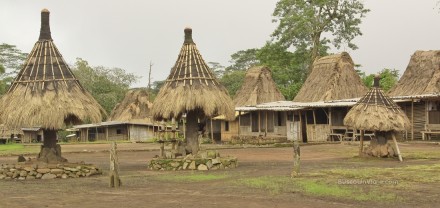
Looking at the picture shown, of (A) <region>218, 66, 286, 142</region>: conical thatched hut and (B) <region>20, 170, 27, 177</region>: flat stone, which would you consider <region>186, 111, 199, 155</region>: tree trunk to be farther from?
(A) <region>218, 66, 286, 142</region>: conical thatched hut

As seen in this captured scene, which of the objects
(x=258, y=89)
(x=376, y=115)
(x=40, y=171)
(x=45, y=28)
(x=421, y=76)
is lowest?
(x=40, y=171)

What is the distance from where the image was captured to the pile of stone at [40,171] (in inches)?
589

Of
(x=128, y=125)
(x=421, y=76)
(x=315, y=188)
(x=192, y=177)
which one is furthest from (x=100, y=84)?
(x=315, y=188)

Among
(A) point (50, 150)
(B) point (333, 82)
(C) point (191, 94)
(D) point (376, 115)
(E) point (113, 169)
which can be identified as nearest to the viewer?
(E) point (113, 169)

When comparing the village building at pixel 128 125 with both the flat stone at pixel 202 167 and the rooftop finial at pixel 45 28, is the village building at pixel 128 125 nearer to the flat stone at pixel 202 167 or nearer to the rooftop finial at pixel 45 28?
the rooftop finial at pixel 45 28

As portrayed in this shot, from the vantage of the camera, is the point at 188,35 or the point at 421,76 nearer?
the point at 188,35

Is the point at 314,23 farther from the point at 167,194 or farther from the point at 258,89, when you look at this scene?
the point at 167,194

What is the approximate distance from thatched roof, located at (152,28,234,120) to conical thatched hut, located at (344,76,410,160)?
4688 mm

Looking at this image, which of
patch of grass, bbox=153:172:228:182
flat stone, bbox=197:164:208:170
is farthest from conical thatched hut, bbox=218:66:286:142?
patch of grass, bbox=153:172:228:182

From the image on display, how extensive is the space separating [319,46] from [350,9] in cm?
398

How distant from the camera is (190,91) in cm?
1714

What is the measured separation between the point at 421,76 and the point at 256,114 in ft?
35.5

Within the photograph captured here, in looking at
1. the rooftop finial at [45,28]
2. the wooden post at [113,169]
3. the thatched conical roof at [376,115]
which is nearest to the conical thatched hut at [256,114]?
the thatched conical roof at [376,115]

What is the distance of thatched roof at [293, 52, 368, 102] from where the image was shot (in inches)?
1364
